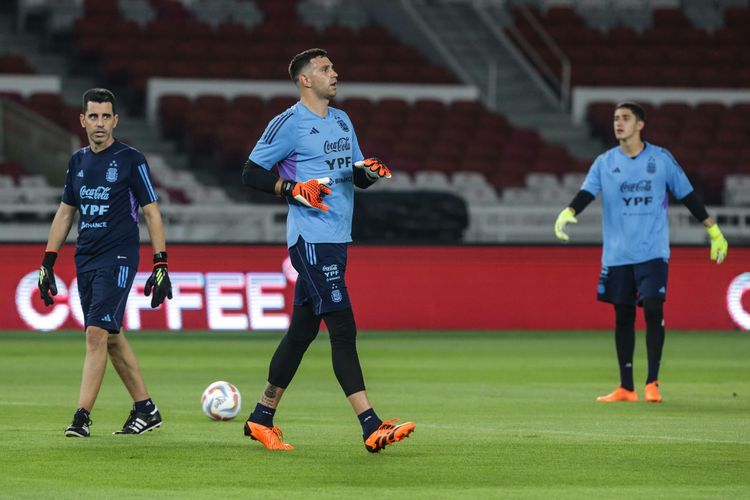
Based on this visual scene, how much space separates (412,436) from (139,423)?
183 centimetres

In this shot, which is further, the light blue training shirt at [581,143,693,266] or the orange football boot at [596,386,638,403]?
the light blue training shirt at [581,143,693,266]

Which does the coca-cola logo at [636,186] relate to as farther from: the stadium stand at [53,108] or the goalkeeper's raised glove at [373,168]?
the stadium stand at [53,108]

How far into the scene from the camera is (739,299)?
2386 centimetres

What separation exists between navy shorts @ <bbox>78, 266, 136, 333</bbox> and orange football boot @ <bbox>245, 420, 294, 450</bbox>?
1.17m

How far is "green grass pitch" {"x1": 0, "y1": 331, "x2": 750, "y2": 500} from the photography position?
8.35 metres

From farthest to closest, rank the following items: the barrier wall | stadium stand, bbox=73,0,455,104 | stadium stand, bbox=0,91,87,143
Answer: stadium stand, bbox=73,0,455,104 → stadium stand, bbox=0,91,87,143 → the barrier wall

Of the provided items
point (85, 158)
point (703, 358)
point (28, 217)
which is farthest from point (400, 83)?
point (85, 158)

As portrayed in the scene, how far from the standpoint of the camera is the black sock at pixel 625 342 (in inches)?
537

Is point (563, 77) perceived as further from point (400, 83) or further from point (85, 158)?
point (85, 158)

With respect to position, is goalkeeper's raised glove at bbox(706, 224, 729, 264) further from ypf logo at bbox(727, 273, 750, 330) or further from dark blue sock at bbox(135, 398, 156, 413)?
ypf logo at bbox(727, 273, 750, 330)

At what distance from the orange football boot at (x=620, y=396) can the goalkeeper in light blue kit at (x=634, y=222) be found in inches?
6.8

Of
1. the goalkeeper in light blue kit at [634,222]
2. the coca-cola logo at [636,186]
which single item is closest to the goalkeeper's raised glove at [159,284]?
the goalkeeper in light blue kit at [634,222]

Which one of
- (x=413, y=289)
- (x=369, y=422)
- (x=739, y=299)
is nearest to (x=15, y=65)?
(x=413, y=289)

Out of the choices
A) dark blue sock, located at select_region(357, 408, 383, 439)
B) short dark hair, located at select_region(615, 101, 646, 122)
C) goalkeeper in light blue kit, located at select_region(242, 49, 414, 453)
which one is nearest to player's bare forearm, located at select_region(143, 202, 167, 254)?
goalkeeper in light blue kit, located at select_region(242, 49, 414, 453)
